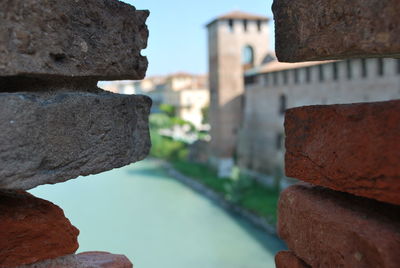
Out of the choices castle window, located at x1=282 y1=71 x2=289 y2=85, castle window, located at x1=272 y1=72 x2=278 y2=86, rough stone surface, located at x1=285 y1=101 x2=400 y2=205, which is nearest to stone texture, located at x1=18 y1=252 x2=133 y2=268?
rough stone surface, located at x1=285 y1=101 x2=400 y2=205

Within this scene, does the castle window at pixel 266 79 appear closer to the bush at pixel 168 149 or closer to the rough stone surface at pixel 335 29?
the bush at pixel 168 149

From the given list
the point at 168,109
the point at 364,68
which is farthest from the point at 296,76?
the point at 168,109

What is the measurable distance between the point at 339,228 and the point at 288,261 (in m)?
0.27

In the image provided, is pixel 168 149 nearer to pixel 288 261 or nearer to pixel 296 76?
pixel 296 76

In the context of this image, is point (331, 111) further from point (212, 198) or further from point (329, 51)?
point (212, 198)

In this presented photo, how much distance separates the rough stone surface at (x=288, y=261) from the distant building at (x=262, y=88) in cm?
996

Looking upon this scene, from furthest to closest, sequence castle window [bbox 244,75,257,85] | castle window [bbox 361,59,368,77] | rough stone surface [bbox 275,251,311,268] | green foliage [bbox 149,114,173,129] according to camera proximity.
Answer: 1. green foliage [bbox 149,114,173,129]
2. castle window [bbox 244,75,257,85]
3. castle window [bbox 361,59,368,77]
4. rough stone surface [bbox 275,251,311,268]

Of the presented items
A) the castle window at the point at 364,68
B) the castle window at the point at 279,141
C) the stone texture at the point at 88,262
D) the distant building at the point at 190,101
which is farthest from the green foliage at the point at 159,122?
the stone texture at the point at 88,262

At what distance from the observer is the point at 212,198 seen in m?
17.1

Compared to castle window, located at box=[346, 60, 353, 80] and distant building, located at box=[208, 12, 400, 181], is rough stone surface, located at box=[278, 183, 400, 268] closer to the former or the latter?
distant building, located at box=[208, 12, 400, 181]

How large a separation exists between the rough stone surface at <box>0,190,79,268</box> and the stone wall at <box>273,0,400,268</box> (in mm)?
598

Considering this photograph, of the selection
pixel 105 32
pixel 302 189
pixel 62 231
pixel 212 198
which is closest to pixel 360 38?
pixel 302 189

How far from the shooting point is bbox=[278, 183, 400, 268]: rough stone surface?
0.94 metres

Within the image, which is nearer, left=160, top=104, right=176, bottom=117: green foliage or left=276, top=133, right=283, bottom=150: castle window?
left=276, top=133, right=283, bottom=150: castle window
